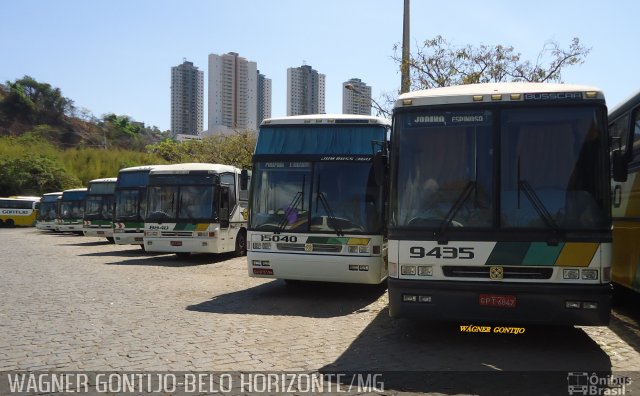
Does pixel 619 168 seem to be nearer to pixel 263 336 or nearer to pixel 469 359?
pixel 469 359

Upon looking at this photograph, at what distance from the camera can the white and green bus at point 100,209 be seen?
2727 centimetres

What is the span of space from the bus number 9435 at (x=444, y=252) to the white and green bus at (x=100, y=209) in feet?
76.9

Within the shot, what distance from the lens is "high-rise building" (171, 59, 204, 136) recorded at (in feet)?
302

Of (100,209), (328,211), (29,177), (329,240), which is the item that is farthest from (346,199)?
(29,177)

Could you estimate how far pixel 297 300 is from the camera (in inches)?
409

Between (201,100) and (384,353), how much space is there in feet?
307

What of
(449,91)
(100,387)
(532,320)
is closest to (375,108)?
(449,91)

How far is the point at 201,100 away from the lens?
315ft

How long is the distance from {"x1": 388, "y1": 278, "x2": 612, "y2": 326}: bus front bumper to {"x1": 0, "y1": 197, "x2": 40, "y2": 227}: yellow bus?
2037 inches

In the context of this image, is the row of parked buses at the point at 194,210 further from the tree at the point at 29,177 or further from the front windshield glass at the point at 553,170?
the tree at the point at 29,177

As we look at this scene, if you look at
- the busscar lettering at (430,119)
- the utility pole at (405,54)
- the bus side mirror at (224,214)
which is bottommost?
the bus side mirror at (224,214)

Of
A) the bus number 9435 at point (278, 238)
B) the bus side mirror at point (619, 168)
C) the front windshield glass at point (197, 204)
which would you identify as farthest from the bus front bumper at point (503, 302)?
the front windshield glass at point (197, 204)

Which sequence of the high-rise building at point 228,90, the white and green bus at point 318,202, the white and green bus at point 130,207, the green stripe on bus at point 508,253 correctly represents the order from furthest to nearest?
the high-rise building at point 228,90
the white and green bus at point 130,207
the white and green bus at point 318,202
the green stripe on bus at point 508,253

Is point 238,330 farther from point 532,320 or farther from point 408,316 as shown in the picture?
point 532,320
